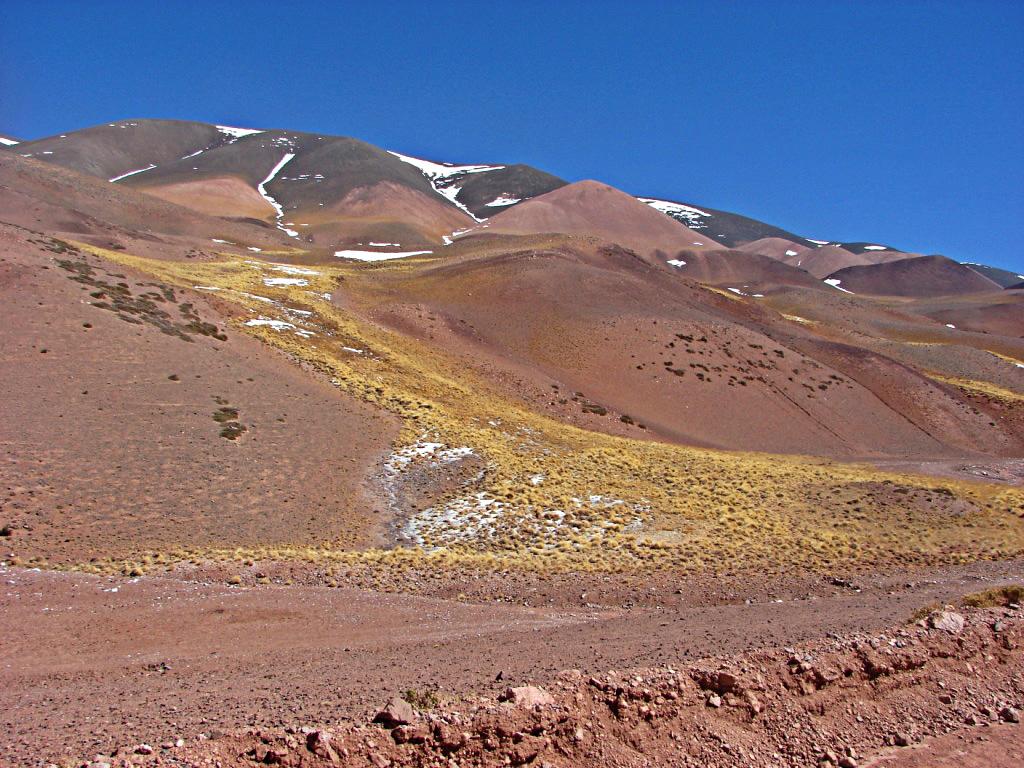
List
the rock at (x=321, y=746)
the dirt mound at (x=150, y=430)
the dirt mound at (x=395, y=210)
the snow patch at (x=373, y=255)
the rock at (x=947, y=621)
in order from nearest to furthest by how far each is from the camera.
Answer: the rock at (x=321, y=746) < the rock at (x=947, y=621) < the dirt mound at (x=150, y=430) < the snow patch at (x=373, y=255) < the dirt mound at (x=395, y=210)

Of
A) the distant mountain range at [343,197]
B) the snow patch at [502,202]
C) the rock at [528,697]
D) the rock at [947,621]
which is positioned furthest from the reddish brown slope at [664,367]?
the snow patch at [502,202]

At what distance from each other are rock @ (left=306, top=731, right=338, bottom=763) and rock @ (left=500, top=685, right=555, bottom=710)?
2.06 m

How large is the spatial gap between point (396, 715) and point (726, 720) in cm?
409

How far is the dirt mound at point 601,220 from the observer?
480 ft

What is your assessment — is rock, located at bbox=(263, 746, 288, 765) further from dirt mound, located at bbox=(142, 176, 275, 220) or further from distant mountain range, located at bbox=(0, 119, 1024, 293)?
dirt mound, located at bbox=(142, 176, 275, 220)

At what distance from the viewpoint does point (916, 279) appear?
158000 millimetres

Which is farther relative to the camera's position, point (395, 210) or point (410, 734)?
point (395, 210)

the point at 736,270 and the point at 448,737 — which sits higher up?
the point at 736,270

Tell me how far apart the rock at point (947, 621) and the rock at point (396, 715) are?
8.49m

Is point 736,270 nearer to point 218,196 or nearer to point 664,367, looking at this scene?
point 664,367

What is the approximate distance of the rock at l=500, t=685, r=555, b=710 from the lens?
7266 mm

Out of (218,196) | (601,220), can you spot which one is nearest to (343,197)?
(218,196)

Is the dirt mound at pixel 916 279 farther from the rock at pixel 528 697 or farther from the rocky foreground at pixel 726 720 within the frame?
the rock at pixel 528 697

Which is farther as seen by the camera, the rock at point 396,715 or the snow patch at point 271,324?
the snow patch at point 271,324
